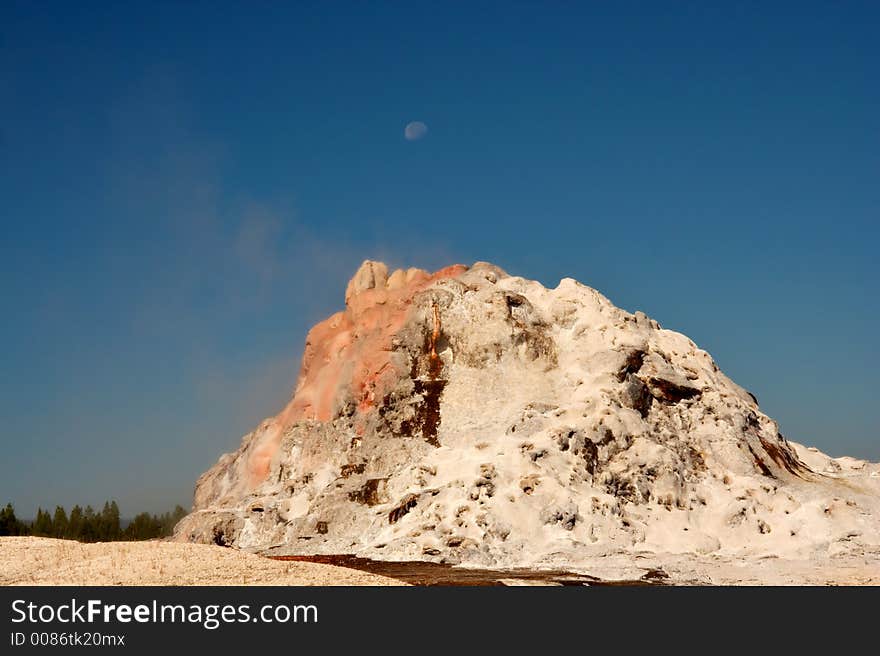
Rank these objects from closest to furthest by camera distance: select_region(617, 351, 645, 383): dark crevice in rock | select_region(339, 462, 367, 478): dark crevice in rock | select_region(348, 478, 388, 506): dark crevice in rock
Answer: select_region(348, 478, 388, 506): dark crevice in rock < select_region(617, 351, 645, 383): dark crevice in rock < select_region(339, 462, 367, 478): dark crevice in rock

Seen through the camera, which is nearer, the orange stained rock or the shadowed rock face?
the shadowed rock face

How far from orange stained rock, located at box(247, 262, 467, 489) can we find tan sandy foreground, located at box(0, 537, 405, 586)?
1583 inches

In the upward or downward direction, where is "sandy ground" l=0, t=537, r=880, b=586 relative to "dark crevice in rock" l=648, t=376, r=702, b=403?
downward

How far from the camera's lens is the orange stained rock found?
263 ft

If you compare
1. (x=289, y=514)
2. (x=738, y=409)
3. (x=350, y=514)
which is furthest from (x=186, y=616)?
(x=738, y=409)

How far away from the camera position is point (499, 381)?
250 feet

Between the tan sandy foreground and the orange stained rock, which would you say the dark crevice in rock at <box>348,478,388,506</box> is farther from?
the tan sandy foreground

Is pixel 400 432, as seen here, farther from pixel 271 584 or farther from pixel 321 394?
pixel 271 584

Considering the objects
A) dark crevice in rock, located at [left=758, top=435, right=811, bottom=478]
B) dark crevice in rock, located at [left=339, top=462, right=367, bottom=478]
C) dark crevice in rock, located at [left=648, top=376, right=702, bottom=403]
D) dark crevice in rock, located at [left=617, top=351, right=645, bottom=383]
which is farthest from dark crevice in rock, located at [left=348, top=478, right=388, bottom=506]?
dark crevice in rock, located at [left=758, top=435, right=811, bottom=478]

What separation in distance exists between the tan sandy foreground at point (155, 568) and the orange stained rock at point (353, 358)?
40198 millimetres

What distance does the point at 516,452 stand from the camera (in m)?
64.9

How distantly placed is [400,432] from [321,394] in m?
13.8

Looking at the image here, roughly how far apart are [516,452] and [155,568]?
35343mm

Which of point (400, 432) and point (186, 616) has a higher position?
point (400, 432)
